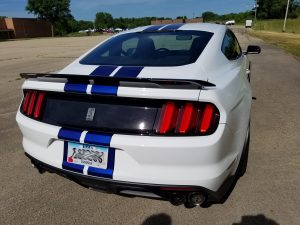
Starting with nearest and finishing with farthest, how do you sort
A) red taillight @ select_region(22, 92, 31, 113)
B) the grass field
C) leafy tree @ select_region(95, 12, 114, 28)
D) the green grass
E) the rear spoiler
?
the rear spoiler, red taillight @ select_region(22, 92, 31, 113), the grass field, the green grass, leafy tree @ select_region(95, 12, 114, 28)

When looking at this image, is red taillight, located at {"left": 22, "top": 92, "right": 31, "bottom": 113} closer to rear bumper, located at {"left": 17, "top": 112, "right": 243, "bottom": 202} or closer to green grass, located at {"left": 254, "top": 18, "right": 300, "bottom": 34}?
rear bumper, located at {"left": 17, "top": 112, "right": 243, "bottom": 202}

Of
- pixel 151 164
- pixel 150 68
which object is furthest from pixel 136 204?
pixel 150 68

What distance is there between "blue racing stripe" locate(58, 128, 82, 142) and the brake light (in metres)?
0.61

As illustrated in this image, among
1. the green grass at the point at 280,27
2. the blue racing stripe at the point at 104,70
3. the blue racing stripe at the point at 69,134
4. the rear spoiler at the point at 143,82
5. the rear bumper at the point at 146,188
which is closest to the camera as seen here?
the rear spoiler at the point at 143,82

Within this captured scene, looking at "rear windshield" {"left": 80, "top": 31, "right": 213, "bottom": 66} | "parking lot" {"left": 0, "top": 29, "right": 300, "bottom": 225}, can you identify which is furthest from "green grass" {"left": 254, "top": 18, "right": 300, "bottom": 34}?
"rear windshield" {"left": 80, "top": 31, "right": 213, "bottom": 66}

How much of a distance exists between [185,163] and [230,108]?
0.51 metres

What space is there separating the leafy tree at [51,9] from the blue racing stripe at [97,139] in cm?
8434

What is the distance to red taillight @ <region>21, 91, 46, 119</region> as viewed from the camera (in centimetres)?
276

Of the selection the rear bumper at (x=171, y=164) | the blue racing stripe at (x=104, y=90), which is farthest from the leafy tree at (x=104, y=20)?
the rear bumper at (x=171, y=164)

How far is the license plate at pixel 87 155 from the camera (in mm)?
2438

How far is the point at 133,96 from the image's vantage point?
230cm

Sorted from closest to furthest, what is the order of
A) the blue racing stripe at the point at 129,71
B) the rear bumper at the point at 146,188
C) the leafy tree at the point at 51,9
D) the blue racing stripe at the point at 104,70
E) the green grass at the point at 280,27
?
the rear bumper at the point at 146,188 → the blue racing stripe at the point at 129,71 → the blue racing stripe at the point at 104,70 → the green grass at the point at 280,27 → the leafy tree at the point at 51,9

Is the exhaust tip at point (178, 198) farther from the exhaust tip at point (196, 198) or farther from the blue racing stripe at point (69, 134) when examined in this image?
the blue racing stripe at point (69, 134)

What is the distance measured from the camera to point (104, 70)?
2.85m
